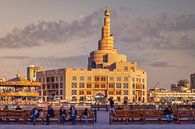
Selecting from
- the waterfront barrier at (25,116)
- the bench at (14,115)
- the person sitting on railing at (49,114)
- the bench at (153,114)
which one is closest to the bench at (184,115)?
the bench at (153,114)

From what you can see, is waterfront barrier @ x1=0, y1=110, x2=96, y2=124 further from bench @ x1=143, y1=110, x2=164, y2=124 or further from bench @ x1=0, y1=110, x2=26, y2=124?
bench @ x1=143, y1=110, x2=164, y2=124

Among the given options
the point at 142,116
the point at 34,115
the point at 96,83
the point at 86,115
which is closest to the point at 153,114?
the point at 142,116

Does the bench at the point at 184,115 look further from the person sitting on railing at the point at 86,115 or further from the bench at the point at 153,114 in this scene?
the person sitting on railing at the point at 86,115

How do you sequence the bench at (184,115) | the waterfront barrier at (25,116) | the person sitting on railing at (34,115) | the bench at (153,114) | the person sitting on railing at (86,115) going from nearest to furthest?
the person sitting on railing at (34,115)
the person sitting on railing at (86,115)
the waterfront barrier at (25,116)
the bench at (153,114)
the bench at (184,115)

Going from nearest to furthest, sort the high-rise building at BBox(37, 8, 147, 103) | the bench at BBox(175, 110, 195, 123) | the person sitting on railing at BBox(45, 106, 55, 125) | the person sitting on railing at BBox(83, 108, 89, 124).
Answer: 1. the person sitting on railing at BBox(45, 106, 55, 125)
2. the person sitting on railing at BBox(83, 108, 89, 124)
3. the bench at BBox(175, 110, 195, 123)
4. the high-rise building at BBox(37, 8, 147, 103)

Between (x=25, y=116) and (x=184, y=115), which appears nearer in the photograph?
(x=25, y=116)

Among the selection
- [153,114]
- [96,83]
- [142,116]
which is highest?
[96,83]

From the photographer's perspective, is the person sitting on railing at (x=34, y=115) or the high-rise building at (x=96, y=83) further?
the high-rise building at (x=96, y=83)

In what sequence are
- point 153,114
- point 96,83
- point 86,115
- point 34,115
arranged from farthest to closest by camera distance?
point 96,83 < point 153,114 < point 86,115 < point 34,115

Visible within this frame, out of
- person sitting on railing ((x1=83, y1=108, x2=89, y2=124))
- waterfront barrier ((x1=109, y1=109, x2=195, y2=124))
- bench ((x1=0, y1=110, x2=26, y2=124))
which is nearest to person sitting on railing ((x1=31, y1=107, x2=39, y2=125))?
bench ((x1=0, y1=110, x2=26, y2=124))

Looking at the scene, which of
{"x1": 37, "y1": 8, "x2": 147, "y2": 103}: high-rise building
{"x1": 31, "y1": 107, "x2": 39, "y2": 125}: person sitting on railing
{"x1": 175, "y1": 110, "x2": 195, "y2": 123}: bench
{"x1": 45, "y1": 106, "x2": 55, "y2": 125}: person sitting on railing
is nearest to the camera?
{"x1": 45, "y1": 106, "x2": 55, "y2": 125}: person sitting on railing

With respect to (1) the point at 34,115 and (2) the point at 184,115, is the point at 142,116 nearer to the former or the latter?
(2) the point at 184,115

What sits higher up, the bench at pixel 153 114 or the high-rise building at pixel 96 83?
the high-rise building at pixel 96 83

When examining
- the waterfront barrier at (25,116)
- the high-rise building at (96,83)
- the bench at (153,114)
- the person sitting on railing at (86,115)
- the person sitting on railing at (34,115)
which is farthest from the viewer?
the high-rise building at (96,83)
